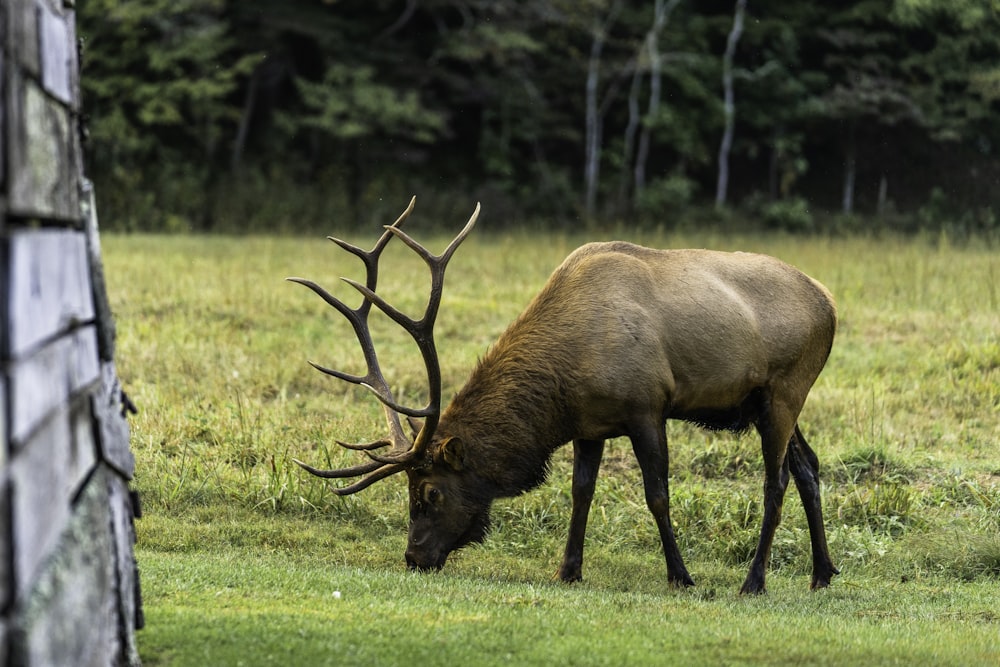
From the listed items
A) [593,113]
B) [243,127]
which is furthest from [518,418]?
[243,127]

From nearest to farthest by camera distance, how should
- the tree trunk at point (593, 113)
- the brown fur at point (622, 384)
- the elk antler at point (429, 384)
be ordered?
1. the elk antler at point (429, 384)
2. the brown fur at point (622, 384)
3. the tree trunk at point (593, 113)

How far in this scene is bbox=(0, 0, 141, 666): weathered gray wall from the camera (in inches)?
120

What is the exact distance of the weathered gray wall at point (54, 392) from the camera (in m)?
3.04

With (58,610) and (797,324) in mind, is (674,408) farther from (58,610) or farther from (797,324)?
(58,610)

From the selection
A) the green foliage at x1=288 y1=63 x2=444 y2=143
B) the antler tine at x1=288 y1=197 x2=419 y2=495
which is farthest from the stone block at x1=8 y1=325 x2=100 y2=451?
the green foliage at x1=288 y1=63 x2=444 y2=143

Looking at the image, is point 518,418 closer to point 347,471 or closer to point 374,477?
point 374,477

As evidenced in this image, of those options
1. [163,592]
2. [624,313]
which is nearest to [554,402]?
[624,313]

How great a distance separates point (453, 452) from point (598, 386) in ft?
2.95

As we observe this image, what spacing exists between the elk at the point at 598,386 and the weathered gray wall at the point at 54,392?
101 inches

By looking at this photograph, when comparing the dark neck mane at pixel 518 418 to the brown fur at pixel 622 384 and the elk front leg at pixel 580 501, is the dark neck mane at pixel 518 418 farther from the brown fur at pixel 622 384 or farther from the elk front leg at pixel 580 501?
the elk front leg at pixel 580 501

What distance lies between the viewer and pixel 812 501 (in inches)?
318

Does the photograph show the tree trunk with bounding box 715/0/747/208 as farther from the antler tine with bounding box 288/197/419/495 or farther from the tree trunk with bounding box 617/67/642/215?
the antler tine with bounding box 288/197/419/495

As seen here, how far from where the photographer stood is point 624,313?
745cm

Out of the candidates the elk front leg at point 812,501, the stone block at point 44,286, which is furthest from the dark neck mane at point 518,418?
the stone block at point 44,286
